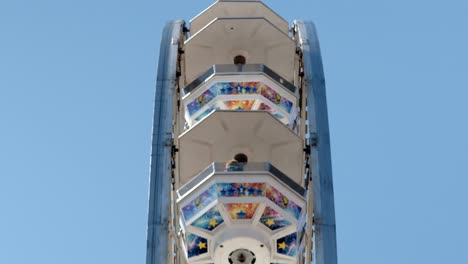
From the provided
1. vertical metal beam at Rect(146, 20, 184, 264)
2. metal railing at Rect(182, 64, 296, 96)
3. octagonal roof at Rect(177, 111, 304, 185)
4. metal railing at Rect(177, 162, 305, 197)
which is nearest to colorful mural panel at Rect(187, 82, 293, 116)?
metal railing at Rect(182, 64, 296, 96)

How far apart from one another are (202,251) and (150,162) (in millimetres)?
2771

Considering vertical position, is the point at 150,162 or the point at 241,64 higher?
the point at 241,64

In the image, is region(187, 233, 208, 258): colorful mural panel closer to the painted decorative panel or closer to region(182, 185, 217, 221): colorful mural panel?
region(182, 185, 217, 221): colorful mural panel

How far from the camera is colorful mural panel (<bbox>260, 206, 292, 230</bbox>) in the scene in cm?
2850

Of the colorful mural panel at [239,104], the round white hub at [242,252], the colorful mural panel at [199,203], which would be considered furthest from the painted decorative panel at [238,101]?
the round white hub at [242,252]

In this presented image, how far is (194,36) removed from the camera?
114 feet

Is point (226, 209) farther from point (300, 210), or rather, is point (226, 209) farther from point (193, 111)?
point (193, 111)

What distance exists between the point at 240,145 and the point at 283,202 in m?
2.94

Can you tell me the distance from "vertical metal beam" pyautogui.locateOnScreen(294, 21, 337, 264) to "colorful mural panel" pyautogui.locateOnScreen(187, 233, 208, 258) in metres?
3.36

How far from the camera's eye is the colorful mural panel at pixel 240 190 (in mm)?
28266

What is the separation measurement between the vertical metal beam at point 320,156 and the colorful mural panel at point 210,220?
8.87 feet

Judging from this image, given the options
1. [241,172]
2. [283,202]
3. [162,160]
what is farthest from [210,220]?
[162,160]

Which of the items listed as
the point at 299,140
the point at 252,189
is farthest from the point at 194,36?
the point at 252,189

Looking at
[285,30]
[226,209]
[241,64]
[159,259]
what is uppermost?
[285,30]
